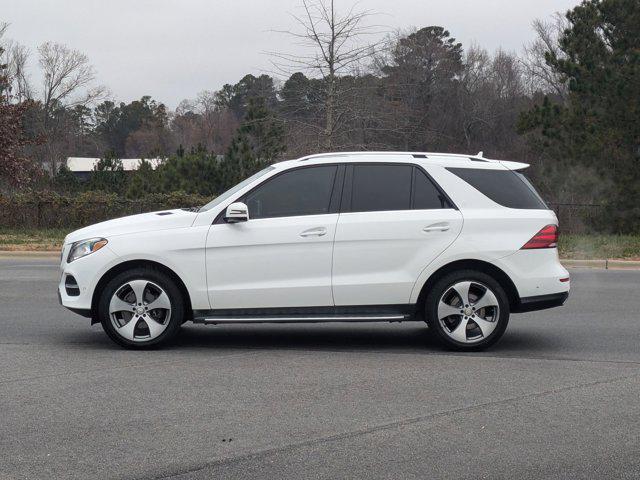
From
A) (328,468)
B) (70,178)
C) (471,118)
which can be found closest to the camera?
(328,468)

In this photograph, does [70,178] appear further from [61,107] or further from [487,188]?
[487,188]

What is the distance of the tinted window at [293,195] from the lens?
26.8 feet

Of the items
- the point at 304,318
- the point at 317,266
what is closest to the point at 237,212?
the point at 317,266

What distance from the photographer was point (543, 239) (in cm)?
817

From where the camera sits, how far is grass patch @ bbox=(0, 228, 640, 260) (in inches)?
727

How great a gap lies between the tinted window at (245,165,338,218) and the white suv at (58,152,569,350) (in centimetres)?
1

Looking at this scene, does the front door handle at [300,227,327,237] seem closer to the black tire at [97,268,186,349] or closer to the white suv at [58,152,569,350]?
the white suv at [58,152,569,350]

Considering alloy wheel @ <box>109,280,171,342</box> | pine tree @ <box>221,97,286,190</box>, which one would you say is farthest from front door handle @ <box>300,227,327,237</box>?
pine tree @ <box>221,97,286,190</box>

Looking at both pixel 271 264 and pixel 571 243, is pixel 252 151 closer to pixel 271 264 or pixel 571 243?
pixel 571 243

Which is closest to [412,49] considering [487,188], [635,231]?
[635,231]

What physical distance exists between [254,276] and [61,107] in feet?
221

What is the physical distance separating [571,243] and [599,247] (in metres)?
1.04

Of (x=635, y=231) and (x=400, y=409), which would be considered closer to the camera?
(x=400, y=409)

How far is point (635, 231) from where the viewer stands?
79.6ft
